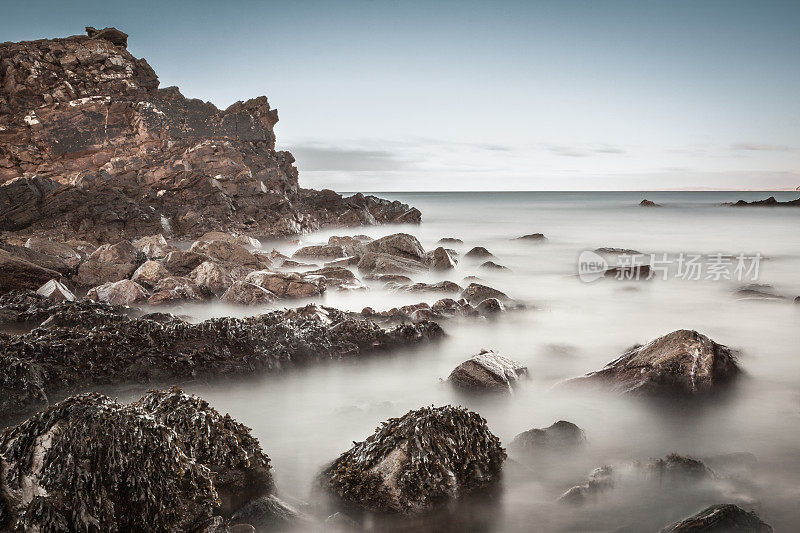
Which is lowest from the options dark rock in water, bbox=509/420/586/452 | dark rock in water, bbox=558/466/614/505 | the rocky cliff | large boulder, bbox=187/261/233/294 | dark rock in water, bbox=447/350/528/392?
dark rock in water, bbox=558/466/614/505

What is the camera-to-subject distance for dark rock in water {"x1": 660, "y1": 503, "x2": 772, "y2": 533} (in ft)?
10.1

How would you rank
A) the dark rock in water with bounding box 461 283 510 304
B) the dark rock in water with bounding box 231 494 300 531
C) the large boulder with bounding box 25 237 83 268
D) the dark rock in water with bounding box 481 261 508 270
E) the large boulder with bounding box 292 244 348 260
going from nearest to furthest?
the dark rock in water with bounding box 231 494 300 531
the dark rock in water with bounding box 461 283 510 304
the large boulder with bounding box 25 237 83 268
the dark rock in water with bounding box 481 261 508 270
the large boulder with bounding box 292 244 348 260

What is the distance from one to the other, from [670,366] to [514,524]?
293cm

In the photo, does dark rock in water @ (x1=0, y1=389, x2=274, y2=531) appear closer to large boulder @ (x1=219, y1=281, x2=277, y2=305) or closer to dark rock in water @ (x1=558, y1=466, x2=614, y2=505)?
dark rock in water @ (x1=558, y1=466, x2=614, y2=505)

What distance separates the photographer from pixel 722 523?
10.2ft

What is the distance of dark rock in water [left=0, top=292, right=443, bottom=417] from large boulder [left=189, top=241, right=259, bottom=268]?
4860 mm

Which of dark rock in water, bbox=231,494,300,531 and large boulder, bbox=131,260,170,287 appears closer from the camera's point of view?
dark rock in water, bbox=231,494,300,531

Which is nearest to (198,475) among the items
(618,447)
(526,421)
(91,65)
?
(526,421)

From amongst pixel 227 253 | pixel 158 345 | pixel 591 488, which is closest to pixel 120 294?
pixel 158 345

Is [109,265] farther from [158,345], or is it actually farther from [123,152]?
[123,152]

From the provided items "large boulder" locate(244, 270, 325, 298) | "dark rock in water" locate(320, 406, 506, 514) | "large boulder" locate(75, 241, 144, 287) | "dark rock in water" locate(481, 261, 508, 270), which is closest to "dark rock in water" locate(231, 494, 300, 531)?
"dark rock in water" locate(320, 406, 506, 514)

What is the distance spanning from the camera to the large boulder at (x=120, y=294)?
345 inches

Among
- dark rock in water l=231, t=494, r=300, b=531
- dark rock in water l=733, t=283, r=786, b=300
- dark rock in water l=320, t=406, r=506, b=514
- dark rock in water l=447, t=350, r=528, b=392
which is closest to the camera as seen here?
dark rock in water l=231, t=494, r=300, b=531

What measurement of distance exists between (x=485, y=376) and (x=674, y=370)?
2.04 meters
